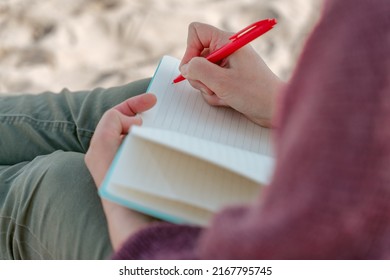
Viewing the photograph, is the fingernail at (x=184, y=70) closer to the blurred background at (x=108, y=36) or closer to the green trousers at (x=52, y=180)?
the green trousers at (x=52, y=180)

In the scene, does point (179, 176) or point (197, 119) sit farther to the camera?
point (197, 119)

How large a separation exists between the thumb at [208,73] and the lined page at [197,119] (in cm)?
3

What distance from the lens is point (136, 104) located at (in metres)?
0.68

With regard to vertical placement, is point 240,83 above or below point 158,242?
above

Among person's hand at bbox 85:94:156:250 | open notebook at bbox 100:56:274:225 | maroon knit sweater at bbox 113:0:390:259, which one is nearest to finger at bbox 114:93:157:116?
person's hand at bbox 85:94:156:250

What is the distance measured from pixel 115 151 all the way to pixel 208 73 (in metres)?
0.19

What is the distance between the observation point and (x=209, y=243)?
0.42 m

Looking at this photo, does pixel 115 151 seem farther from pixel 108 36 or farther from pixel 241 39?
pixel 108 36

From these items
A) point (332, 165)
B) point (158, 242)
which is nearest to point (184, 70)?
point (158, 242)

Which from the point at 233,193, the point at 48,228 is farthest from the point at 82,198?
the point at 233,193

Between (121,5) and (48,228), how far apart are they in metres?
0.85

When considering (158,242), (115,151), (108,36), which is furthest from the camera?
(108,36)

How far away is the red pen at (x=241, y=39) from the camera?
28.9 inches

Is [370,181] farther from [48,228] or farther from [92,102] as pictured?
[92,102]
